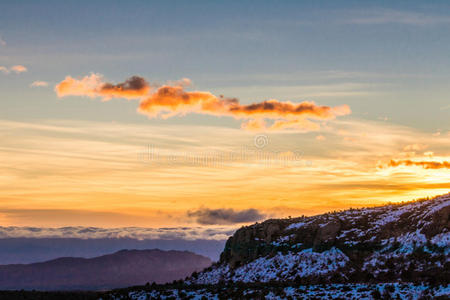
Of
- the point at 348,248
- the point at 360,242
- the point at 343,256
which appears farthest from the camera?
the point at 360,242

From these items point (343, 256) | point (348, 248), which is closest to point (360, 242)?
point (348, 248)

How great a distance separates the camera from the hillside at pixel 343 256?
191 feet

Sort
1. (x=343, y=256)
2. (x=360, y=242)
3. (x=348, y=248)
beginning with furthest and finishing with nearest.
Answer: (x=360, y=242) < (x=348, y=248) < (x=343, y=256)

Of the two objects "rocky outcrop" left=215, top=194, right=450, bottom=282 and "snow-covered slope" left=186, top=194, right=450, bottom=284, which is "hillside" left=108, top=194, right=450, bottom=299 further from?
"rocky outcrop" left=215, top=194, right=450, bottom=282

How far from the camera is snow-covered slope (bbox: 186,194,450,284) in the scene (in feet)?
215

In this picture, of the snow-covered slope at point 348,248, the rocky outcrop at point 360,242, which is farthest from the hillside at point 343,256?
the rocky outcrop at point 360,242

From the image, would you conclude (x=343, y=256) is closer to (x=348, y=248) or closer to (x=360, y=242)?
(x=348, y=248)

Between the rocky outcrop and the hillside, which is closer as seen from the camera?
the hillside

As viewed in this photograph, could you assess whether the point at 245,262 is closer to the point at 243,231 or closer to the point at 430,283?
the point at 243,231

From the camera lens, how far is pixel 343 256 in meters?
74.7

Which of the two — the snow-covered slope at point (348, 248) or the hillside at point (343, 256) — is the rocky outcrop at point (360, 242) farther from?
the hillside at point (343, 256)

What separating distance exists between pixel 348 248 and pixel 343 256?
82.4 inches

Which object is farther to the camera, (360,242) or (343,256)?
(360,242)

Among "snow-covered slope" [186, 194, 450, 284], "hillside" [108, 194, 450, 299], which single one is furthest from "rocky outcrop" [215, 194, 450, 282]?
"hillside" [108, 194, 450, 299]
